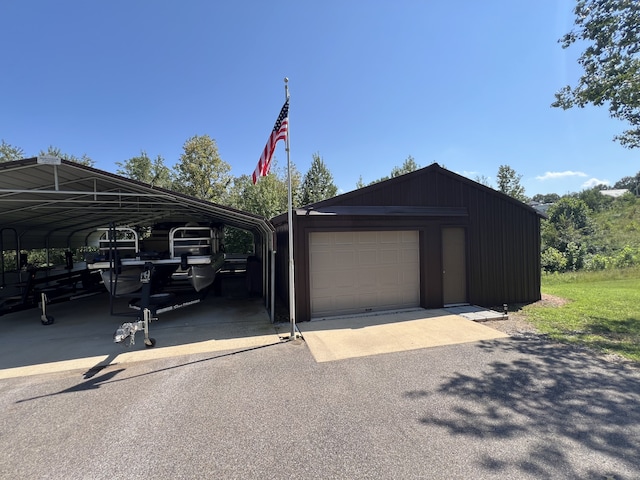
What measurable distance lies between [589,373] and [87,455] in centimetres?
617

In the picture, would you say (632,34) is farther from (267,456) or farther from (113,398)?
(113,398)

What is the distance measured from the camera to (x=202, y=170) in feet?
73.9

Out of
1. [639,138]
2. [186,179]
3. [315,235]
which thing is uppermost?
[186,179]

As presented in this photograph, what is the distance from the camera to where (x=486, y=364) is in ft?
15.1

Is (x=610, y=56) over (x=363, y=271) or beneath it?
over

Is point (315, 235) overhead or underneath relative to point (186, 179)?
underneath

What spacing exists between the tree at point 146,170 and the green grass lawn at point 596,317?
26310 millimetres

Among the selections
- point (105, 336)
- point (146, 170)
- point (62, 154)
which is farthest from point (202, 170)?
point (105, 336)

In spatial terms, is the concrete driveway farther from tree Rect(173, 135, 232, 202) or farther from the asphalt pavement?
tree Rect(173, 135, 232, 202)

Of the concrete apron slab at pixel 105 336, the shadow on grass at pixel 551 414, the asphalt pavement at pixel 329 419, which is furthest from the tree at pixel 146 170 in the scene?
the shadow on grass at pixel 551 414

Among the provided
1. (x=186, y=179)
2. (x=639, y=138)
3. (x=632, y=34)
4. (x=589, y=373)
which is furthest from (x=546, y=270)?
(x=186, y=179)

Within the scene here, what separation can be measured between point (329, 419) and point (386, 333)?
3.21 m

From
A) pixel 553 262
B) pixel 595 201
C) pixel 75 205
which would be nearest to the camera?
pixel 75 205

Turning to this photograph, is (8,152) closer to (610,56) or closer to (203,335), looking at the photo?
(203,335)
